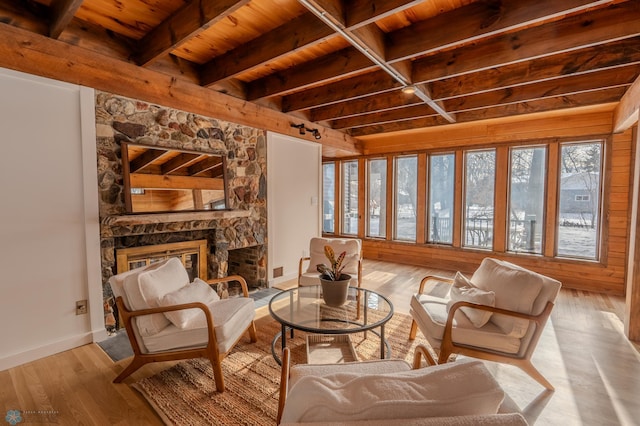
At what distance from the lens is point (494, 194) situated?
199 inches

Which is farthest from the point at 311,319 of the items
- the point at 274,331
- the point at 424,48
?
the point at 424,48

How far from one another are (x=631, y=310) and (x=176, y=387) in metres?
4.08

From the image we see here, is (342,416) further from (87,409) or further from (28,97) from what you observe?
(28,97)

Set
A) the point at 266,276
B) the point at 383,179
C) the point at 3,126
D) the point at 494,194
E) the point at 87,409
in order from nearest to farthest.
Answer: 1. the point at 87,409
2. the point at 3,126
3. the point at 266,276
4. the point at 494,194
5. the point at 383,179

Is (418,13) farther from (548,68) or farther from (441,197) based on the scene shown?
(441,197)

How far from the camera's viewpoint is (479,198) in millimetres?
5238

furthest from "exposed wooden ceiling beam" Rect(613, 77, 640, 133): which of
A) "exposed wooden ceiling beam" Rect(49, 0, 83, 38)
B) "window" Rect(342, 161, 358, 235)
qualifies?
"exposed wooden ceiling beam" Rect(49, 0, 83, 38)

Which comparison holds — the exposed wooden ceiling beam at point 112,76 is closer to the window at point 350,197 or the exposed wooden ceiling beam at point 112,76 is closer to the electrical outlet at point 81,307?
the electrical outlet at point 81,307

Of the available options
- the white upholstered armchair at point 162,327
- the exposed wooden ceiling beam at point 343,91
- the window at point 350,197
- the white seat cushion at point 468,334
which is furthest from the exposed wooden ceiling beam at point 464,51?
the window at point 350,197

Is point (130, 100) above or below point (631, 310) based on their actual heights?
above

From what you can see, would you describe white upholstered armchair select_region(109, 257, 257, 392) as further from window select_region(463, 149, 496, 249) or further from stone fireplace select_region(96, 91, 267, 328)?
A: window select_region(463, 149, 496, 249)

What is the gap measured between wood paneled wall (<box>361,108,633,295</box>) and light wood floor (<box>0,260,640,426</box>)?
1571 mm

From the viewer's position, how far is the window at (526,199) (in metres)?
4.72

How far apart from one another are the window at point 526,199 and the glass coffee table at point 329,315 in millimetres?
3482
